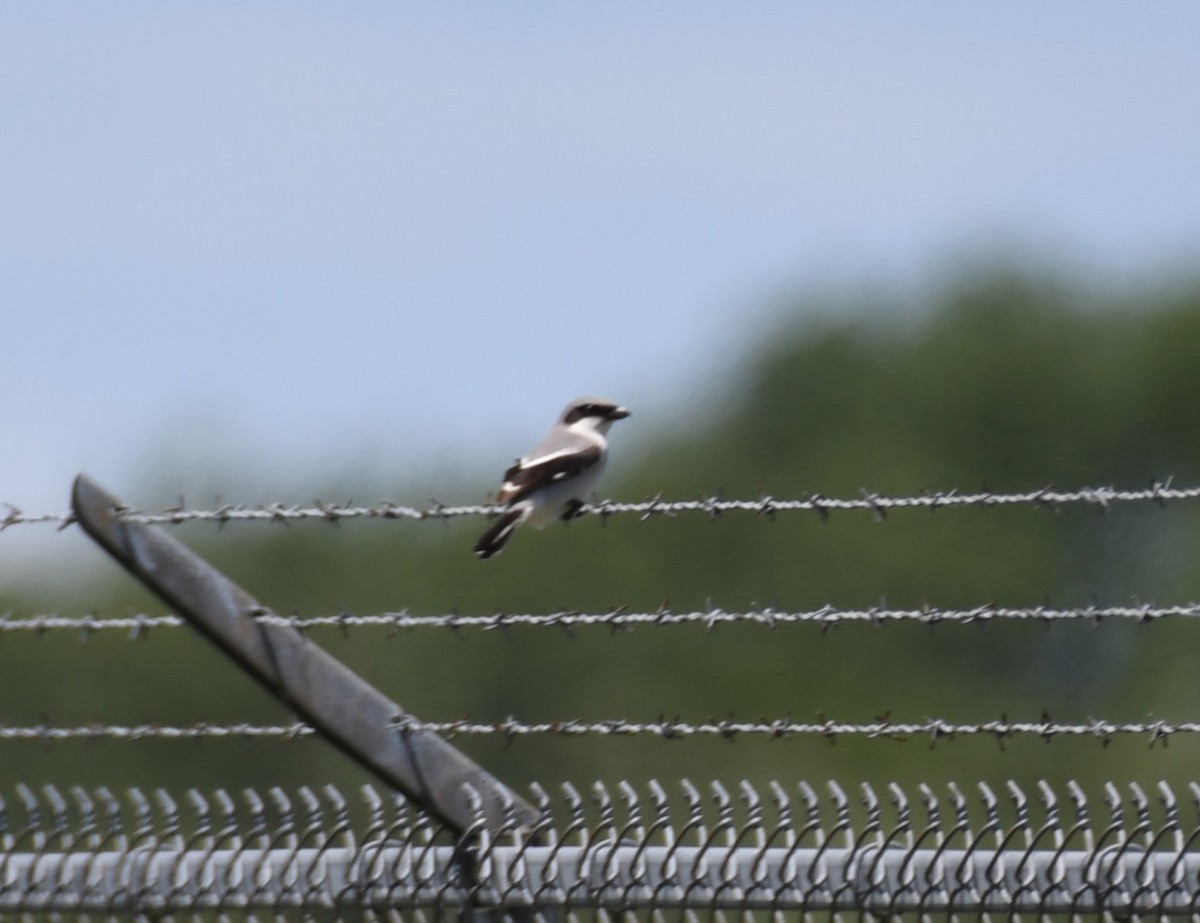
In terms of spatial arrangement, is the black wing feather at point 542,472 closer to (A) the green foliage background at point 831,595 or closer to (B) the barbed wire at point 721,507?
(B) the barbed wire at point 721,507

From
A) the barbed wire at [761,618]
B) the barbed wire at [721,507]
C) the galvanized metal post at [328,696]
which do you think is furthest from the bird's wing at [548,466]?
the galvanized metal post at [328,696]

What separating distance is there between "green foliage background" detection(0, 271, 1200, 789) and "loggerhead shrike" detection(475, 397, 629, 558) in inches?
1496

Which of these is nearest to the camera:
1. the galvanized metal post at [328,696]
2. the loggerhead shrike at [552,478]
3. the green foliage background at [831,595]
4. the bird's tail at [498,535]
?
the galvanized metal post at [328,696]

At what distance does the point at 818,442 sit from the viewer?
63.4m

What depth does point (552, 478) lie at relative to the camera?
28.4 feet

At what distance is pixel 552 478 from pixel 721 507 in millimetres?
3329

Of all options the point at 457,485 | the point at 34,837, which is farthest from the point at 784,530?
the point at 34,837

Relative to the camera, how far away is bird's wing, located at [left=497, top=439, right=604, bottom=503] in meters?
8.48

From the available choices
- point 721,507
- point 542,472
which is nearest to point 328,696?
point 721,507

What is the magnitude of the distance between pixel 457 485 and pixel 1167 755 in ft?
61.3

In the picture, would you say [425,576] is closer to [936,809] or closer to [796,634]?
[796,634]

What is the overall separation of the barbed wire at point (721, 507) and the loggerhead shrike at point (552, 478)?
2125 millimetres

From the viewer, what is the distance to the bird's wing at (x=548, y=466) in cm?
848

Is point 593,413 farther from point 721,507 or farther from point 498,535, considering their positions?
point 721,507
